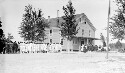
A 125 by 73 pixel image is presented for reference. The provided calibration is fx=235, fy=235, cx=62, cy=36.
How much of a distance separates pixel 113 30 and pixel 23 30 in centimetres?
2524

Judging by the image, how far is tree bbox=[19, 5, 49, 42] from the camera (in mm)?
43750

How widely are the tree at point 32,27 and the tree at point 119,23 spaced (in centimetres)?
2380

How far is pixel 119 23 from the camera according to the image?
21484mm

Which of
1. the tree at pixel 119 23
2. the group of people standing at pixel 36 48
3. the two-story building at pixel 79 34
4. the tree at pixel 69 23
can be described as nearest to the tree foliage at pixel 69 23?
the tree at pixel 69 23

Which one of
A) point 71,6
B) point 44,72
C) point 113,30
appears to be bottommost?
point 44,72

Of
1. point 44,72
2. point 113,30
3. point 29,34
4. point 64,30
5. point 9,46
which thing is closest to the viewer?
point 44,72

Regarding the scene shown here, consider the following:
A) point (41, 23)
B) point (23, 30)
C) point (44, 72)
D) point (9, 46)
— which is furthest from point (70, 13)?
point (44, 72)

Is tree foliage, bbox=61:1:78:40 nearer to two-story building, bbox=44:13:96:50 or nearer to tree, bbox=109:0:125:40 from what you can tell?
two-story building, bbox=44:13:96:50

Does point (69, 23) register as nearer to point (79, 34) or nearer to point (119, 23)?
point (79, 34)

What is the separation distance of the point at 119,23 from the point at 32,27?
990 inches

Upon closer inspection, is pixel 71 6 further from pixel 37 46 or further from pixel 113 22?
pixel 113 22

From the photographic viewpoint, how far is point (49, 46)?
34.8 meters

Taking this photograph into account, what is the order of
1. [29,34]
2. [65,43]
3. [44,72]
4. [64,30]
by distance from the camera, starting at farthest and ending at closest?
[65,43], [29,34], [64,30], [44,72]

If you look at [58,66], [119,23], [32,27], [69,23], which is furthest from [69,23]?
[58,66]
